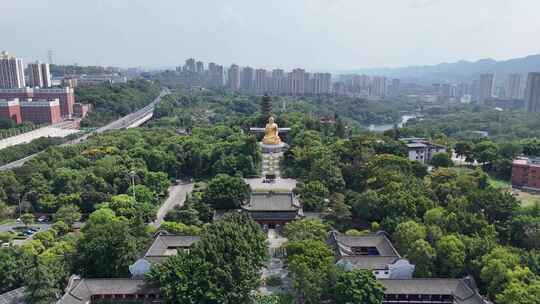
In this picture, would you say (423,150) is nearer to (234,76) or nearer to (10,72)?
(10,72)

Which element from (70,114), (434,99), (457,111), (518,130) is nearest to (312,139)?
(518,130)

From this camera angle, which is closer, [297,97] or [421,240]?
[421,240]

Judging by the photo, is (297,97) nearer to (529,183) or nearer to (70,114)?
(70,114)

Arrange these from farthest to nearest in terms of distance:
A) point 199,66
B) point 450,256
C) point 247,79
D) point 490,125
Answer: point 199,66 < point 247,79 < point 490,125 < point 450,256

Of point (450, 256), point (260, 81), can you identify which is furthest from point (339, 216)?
point (260, 81)

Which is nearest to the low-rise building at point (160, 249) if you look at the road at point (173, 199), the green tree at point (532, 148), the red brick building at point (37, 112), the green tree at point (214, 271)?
the green tree at point (214, 271)

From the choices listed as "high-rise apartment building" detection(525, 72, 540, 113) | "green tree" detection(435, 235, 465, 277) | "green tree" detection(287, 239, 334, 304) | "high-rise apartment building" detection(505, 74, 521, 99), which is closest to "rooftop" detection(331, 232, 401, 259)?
"green tree" detection(287, 239, 334, 304)

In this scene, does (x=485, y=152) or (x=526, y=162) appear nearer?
(x=526, y=162)
